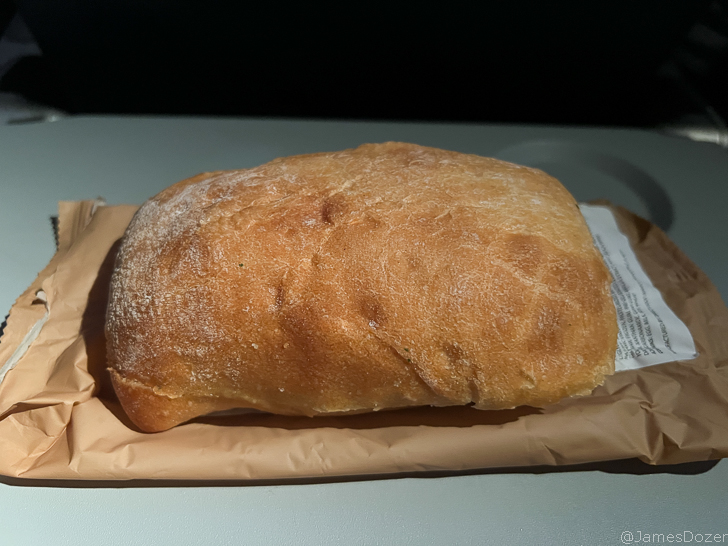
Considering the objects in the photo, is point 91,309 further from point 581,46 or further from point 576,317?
point 581,46

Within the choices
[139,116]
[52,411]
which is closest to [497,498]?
[52,411]

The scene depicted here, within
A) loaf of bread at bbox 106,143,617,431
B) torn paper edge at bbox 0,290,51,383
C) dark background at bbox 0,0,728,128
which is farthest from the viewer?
dark background at bbox 0,0,728,128

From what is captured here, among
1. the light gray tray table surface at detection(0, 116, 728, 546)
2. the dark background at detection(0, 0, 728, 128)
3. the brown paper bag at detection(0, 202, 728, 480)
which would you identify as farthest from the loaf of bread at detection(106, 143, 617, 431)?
the dark background at detection(0, 0, 728, 128)

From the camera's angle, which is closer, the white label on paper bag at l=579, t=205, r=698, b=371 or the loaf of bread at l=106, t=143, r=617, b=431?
the loaf of bread at l=106, t=143, r=617, b=431

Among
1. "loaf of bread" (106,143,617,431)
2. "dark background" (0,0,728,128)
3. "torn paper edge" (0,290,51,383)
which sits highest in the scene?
"dark background" (0,0,728,128)

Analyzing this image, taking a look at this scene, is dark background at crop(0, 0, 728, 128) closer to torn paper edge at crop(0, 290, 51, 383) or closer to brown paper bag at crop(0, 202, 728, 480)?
torn paper edge at crop(0, 290, 51, 383)

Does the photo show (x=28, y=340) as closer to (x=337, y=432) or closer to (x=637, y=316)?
(x=337, y=432)

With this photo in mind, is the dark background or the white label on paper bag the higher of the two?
the dark background

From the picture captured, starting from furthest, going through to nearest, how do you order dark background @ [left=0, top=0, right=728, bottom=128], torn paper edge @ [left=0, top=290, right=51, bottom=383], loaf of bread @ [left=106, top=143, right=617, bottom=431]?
dark background @ [left=0, top=0, right=728, bottom=128], torn paper edge @ [left=0, top=290, right=51, bottom=383], loaf of bread @ [left=106, top=143, right=617, bottom=431]
